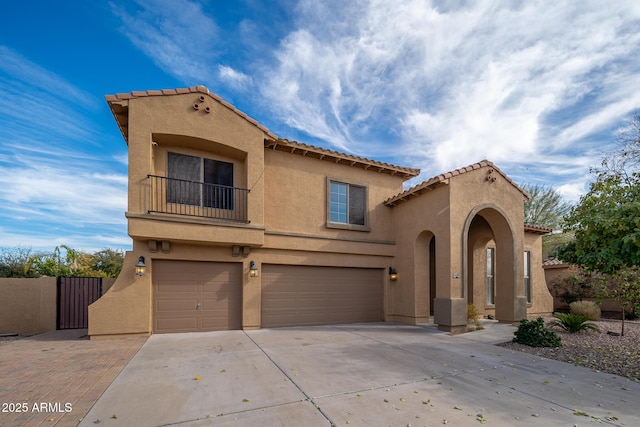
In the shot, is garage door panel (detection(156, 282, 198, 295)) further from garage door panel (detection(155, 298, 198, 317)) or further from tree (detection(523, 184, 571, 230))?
tree (detection(523, 184, 571, 230))

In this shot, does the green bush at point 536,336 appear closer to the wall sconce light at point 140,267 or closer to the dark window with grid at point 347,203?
the dark window with grid at point 347,203

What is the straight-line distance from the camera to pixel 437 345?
752 centimetres

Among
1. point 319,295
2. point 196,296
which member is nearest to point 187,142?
point 196,296

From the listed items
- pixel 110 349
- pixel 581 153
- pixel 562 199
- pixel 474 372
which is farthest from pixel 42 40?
pixel 562 199

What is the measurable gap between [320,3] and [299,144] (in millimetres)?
4101

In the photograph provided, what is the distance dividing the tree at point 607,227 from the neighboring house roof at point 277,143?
6.25 metres

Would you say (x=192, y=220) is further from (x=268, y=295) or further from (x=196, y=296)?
(x=268, y=295)

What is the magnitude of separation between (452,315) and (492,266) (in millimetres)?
5117

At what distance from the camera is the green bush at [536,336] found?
738 cm

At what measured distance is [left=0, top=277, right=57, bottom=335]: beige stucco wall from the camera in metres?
9.62

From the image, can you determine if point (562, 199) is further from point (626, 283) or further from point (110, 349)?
point (110, 349)

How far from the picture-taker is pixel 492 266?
12875 mm

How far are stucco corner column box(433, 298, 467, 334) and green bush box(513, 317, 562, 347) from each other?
1.56 m

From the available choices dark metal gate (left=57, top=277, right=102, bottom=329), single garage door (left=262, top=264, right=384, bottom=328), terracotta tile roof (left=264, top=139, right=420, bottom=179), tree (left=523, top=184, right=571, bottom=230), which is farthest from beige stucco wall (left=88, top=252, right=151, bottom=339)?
tree (left=523, top=184, right=571, bottom=230)
